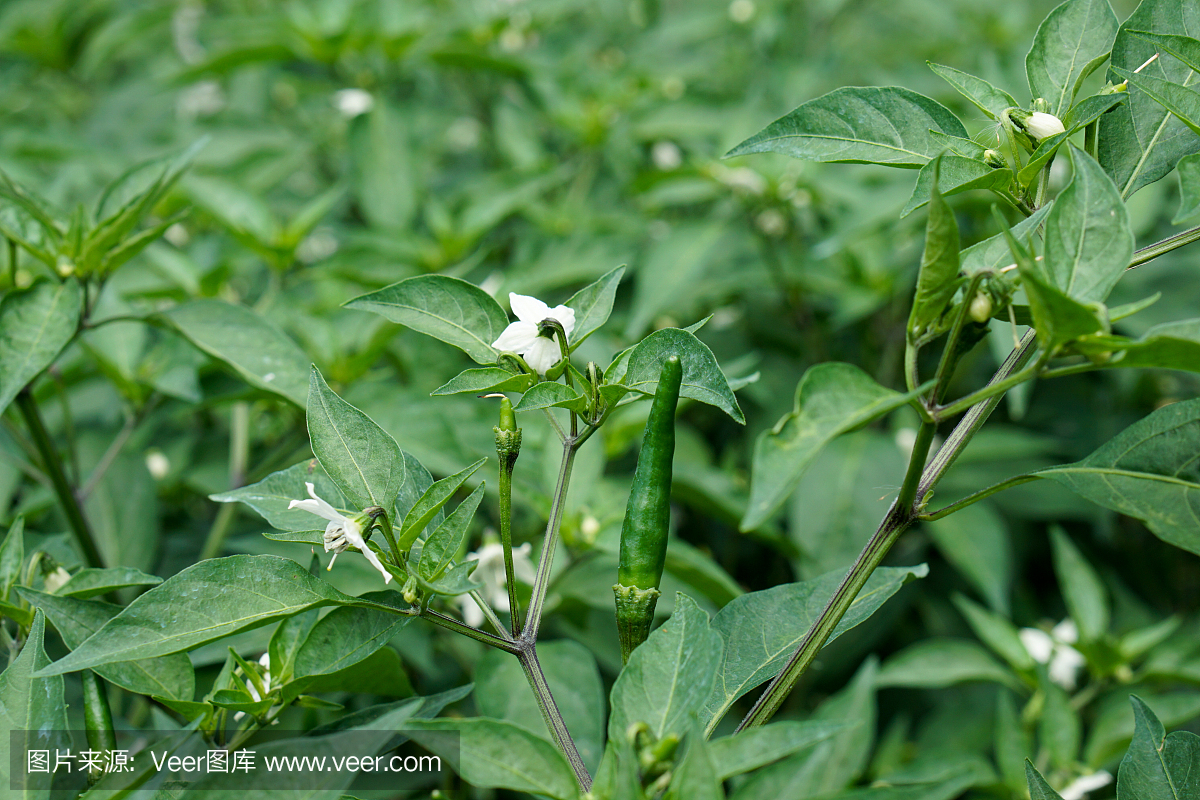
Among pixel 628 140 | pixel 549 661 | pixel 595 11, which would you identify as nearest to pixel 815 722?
pixel 549 661

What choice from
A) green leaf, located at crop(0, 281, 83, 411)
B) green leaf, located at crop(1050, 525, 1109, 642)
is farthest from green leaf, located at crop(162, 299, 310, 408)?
green leaf, located at crop(1050, 525, 1109, 642)

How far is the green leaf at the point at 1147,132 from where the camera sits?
0.77 metres

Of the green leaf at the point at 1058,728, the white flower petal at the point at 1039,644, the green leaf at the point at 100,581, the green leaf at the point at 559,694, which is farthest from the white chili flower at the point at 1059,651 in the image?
the green leaf at the point at 100,581

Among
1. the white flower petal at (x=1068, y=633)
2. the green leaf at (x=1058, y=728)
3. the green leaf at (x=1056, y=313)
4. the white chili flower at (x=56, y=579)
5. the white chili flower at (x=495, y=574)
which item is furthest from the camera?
the white flower petal at (x=1068, y=633)

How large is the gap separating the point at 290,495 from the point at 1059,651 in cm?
132

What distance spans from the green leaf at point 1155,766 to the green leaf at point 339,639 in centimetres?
63

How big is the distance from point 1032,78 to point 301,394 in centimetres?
85

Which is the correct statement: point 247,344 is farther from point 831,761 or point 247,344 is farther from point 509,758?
point 831,761

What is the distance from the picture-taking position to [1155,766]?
0.74m

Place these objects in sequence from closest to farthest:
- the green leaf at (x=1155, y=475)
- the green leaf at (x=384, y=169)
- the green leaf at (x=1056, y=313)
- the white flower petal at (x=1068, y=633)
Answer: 1. the green leaf at (x=1056, y=313)
2. the green leaf at (x=1155, y=475)
3. the white flower petal at (x=1068, y=633)
4. the green leaf at (x=384, y=169)

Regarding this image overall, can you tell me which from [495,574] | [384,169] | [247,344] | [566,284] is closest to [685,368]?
[495,574]

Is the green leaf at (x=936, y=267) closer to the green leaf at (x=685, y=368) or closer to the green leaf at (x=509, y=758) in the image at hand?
the green leaf at (x=685, y=368)

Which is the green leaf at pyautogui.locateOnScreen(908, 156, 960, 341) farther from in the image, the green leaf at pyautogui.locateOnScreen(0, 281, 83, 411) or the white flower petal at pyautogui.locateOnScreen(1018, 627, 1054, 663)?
the white flower petal at pyautogui.locateOnScreen(1018, 627, 1054, 663)

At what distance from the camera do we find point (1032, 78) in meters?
0.80
